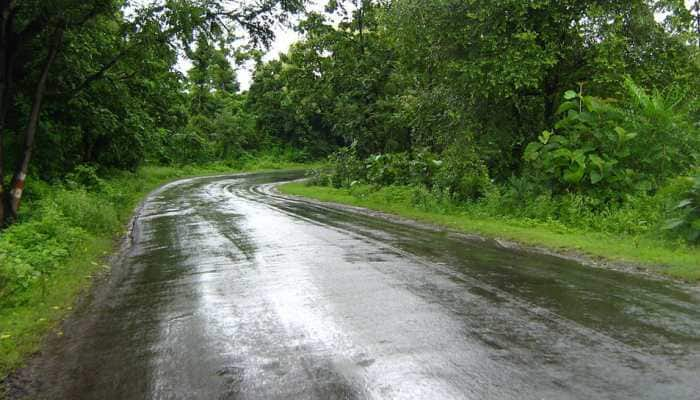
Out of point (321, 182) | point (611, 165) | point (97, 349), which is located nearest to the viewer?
point (97, 349)

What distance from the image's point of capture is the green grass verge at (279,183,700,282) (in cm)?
909

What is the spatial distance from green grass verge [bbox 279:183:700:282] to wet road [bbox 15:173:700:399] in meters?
0.93

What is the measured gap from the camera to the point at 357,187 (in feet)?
85.7

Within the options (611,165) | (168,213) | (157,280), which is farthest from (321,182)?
(157,280)

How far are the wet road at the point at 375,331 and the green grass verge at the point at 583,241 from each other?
3.06 ft

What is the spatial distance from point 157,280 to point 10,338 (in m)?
2.84

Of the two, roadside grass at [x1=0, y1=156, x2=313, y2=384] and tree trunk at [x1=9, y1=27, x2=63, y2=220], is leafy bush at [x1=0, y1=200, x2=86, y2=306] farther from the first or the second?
tree trunk at [x1=9, y1=27, x2=63, y2=220]

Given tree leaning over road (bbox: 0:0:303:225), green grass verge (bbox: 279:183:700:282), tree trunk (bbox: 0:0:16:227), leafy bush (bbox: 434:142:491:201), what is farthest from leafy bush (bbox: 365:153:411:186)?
tree trunk (bbox: 0:0:16:227)

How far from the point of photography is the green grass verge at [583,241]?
9.09 meters

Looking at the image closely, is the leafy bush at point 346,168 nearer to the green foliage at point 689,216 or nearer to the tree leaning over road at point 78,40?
the tree leaning over road at point 78,40

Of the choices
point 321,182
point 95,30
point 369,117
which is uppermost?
point 95,30

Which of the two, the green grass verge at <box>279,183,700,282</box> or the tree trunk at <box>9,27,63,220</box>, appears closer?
the green grass verge at <box>279,183,700,282</box>

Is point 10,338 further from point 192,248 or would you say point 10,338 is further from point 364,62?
point 364,62

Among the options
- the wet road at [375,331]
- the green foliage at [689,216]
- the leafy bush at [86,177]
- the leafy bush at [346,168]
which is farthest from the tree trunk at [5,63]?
the leafy bush at [346,168]
